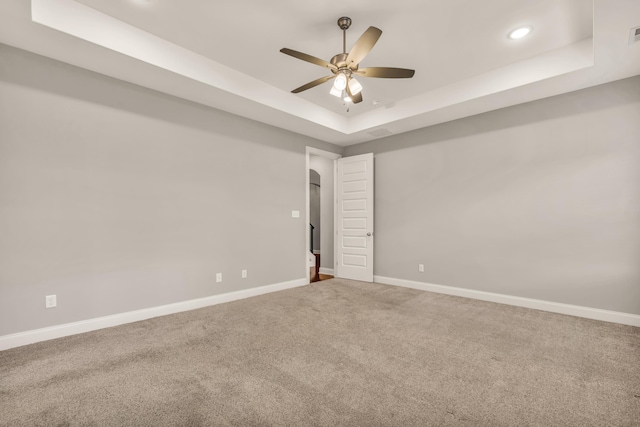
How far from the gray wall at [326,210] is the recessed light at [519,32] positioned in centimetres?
409

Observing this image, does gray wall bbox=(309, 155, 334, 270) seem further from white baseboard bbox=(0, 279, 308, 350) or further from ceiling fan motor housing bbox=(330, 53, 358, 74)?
ceiling fan motor housing bbox=(330, 53, 358, 74)

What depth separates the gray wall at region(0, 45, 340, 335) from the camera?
107 inches

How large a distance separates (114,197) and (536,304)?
5.43m

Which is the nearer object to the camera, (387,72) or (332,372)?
(332,372)

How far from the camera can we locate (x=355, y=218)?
227 inches

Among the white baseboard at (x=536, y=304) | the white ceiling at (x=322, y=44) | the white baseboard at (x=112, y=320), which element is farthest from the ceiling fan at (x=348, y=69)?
the white baseboard at (x=536, y=304)

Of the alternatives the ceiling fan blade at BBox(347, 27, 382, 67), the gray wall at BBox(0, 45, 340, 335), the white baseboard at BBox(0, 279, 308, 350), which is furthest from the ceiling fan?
the white baseboard at BBox(0, 279, 308, 350)

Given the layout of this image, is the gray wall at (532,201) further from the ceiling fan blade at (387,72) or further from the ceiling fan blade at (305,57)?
the ceiling fan blade at (305,57)

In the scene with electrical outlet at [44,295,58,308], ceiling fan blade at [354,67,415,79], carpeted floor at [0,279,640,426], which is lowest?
carpeted floor at [0,279,640,426]

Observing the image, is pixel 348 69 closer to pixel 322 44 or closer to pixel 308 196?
pixel 322 44

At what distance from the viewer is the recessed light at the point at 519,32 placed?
9.36 ft

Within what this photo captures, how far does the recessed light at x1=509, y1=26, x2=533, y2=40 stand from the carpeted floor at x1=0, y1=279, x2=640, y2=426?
3104 millimetres

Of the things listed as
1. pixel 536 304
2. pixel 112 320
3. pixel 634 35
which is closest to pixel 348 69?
pixel 634 35

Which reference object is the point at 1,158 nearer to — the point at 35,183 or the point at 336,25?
the point at 35,183
